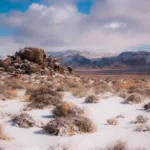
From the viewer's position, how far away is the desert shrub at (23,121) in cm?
1015

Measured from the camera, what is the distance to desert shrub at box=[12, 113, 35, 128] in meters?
10.1

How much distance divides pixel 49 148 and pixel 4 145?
125cm

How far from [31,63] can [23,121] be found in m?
28.2

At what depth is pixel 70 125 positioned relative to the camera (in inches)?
374

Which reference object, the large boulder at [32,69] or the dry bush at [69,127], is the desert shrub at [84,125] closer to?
the dry bush at [69,127]

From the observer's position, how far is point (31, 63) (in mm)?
38094

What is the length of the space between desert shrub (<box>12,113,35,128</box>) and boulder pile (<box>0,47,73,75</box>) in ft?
84.6

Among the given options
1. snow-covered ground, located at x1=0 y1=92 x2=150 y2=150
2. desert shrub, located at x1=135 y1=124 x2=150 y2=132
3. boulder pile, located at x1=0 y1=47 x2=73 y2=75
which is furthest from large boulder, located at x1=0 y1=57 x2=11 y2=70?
Answer: desert shrub, located at x1=135 y1=124 x2=150 y2=132

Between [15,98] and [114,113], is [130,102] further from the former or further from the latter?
[15,98]

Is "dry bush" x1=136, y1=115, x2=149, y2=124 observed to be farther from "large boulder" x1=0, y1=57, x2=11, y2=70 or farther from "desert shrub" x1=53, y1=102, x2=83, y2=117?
"large boulder" x1=0, y1=57, x2=11, y2=70

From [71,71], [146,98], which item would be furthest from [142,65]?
[146,98]

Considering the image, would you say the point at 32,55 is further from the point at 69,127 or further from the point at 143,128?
the point at 143,128

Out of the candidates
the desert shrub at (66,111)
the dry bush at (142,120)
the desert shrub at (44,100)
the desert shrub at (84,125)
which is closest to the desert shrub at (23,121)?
the desert shrub at (66,111)

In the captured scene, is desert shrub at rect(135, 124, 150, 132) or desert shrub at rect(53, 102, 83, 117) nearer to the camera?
desert shrub at rect(135, 124, 150, 132)
